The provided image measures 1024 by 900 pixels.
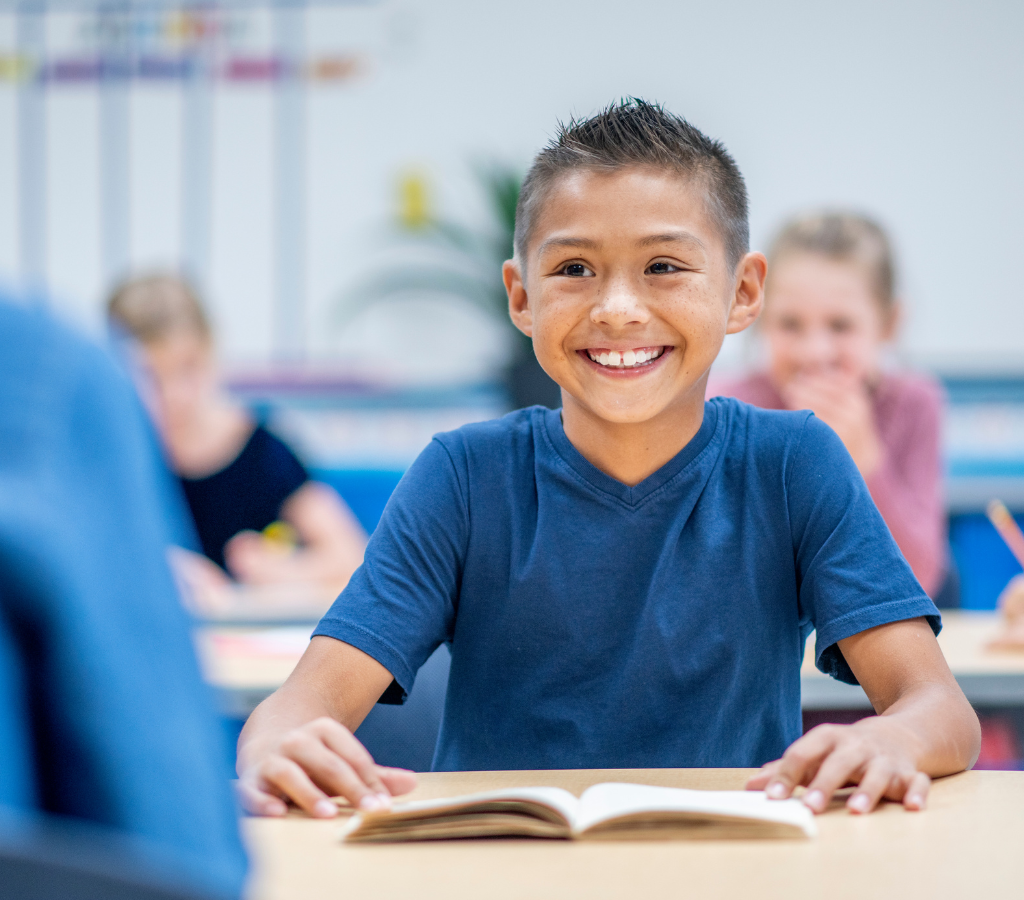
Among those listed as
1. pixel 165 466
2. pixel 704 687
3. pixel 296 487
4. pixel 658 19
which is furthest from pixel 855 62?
pixel 165 466

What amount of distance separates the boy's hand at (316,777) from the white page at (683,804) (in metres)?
0.15

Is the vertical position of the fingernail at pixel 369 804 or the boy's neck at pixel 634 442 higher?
the boy's neck at pixel 634 442

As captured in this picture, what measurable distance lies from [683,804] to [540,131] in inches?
116

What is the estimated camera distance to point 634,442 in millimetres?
1070

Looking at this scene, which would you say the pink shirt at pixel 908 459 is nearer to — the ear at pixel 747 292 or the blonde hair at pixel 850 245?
the blonde hair at pixel 850 245

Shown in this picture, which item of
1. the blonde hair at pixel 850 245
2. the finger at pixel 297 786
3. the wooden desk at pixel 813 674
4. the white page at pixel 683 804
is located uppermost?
the blonde hair at pixel 850 245

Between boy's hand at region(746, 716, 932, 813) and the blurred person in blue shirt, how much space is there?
0.50m

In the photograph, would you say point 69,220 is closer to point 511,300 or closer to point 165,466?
point 511,300

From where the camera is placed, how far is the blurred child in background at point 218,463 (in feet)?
7.86

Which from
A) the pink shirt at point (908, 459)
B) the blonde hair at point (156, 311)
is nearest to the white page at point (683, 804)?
the pink shirt at point (908, 459)

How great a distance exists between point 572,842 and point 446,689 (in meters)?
0.46

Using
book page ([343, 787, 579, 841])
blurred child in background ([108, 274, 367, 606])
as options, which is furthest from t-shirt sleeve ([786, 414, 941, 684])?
blurred child in background ([108, 274, 367, 606])

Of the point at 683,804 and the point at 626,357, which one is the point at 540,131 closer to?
the point at 626,357

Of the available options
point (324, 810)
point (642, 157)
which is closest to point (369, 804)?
point (324, 810)
